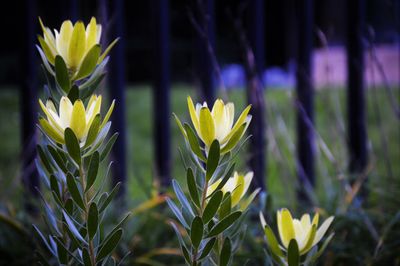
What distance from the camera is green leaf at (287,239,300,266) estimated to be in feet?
1.85

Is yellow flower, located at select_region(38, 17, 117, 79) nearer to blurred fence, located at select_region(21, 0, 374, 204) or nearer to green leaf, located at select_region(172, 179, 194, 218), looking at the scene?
green leaf, located at select_region(172, 179, 194, 218)

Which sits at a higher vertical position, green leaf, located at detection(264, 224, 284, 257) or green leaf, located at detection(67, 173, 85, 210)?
green leaf, located at detection(67, 173, 85, 210)

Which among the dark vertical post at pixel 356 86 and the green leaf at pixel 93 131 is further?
the dark vertical post at pixel 356 86

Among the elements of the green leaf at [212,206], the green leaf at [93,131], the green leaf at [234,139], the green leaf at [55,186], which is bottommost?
the green leaf at [212,206]

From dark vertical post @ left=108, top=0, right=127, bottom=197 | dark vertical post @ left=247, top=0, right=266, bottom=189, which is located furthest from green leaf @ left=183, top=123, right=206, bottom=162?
dark vertical post @ left=108, top=0, right=127, bottom=197

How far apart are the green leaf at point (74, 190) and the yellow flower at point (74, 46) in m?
0.11

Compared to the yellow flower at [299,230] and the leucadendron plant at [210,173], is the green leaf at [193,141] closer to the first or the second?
the leucadendron plant at [210,173]

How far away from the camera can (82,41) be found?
1.89ft

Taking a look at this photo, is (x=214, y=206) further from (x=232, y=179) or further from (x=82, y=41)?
(x=82, y=41)

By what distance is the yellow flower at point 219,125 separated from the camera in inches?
20.6

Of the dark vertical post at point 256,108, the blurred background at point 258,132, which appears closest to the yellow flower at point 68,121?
the blurred background at point 258,132

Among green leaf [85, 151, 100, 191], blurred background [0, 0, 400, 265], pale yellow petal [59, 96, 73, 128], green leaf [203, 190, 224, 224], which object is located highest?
pale yellow petal [59, 96, 73, 128]

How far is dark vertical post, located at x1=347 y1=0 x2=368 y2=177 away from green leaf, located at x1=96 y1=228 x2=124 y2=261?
3.80 feet

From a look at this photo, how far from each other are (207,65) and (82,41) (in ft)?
3.37
